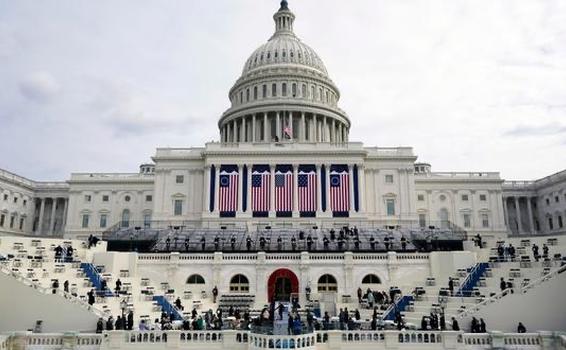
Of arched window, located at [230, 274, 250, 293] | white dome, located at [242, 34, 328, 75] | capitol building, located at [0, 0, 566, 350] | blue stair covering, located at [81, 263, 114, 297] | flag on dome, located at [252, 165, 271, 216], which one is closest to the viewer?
capitol building, located at [0, 0, 566, 350]

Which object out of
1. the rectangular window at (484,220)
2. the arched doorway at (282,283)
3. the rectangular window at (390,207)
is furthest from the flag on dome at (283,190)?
the rectangular window at (484,220)

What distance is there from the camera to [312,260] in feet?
149

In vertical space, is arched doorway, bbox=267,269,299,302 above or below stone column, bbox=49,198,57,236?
below

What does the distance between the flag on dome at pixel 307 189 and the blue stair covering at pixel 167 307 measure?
36706 millimetres

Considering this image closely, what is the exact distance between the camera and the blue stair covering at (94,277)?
34.5 metres

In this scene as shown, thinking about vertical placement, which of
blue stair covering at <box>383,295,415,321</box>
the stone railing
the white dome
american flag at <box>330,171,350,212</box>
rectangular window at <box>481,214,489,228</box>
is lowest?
the stone railing

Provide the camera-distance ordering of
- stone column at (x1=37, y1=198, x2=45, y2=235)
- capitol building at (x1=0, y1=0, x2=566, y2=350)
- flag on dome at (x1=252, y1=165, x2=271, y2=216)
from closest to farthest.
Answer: capitol building at (x1=0, y1=0, x2=566, y2=350) < flag on dome at (x1=252, y1=165, x2=271, y2=216) < stone column at (x1=37, y1=198, x2=45, y2=235)

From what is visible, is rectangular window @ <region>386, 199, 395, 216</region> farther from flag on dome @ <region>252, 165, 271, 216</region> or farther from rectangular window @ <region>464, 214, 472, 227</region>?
flag on dome @ <region>252, 165, 271, 216</region>

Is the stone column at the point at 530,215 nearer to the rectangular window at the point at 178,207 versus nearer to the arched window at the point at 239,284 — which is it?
the rectangular window at the point at 178,207

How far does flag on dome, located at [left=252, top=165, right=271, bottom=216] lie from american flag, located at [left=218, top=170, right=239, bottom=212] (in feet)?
9.49

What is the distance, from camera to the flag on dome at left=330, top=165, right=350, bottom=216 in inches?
2830

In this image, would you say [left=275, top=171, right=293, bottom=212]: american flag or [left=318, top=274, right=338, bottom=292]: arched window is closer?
[left=318, top=274, right=338, bottom=292]: arched window

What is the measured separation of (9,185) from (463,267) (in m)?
84.5

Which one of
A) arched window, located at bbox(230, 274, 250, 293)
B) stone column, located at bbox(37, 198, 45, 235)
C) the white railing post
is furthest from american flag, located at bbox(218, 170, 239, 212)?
the white railing post
